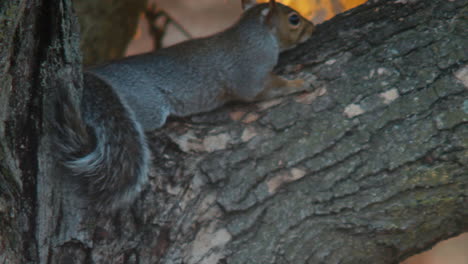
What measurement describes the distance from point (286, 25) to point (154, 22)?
1112 mm

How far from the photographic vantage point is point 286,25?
7.22 ft

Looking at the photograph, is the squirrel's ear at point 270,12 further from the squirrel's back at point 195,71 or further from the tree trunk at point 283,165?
the tree trunk at point 283,165

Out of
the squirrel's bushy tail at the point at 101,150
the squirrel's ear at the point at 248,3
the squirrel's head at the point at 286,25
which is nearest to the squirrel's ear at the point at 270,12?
the squirrel's head at the point at 286,25

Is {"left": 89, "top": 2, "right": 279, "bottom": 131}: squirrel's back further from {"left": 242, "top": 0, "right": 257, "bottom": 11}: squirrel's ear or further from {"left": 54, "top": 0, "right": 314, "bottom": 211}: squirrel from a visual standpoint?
{"left": 242, "top": 0, "right": 257, "bottom": 11}: squirrel's ear

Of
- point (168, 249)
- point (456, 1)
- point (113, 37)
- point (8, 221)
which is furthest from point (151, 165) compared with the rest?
point (113, 37)

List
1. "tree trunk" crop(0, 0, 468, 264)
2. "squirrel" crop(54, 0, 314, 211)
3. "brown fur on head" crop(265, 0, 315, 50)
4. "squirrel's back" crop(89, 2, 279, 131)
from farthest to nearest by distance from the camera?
"brown fur on head" crop(265, 0, 315, 50), "squirrel's back" crop(89, 2, 279, 131), "squirrel" crop(54, 0, 314, 211), "tree trunk" crop(0, 0, 468, 264)

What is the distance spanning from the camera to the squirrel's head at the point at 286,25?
2107 mm

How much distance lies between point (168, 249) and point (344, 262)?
0.49m

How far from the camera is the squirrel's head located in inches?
82.9

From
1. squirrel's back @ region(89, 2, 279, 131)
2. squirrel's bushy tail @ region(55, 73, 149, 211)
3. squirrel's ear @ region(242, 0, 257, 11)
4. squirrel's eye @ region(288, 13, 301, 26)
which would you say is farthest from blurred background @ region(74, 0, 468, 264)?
squirrel's bushy tail @ region(55, 73, 149, 211)

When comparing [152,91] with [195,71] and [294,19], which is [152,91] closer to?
[195,71]

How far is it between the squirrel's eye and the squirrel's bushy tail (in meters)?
0.89

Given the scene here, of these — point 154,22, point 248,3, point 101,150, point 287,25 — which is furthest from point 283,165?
point 154,22

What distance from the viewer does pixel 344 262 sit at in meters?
1.51
